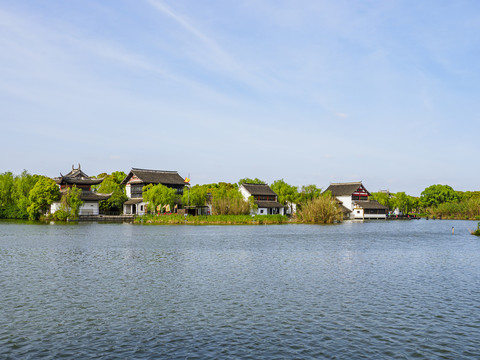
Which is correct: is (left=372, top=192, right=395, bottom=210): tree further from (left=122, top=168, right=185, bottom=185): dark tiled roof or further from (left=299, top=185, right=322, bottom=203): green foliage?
(left=122, top=168, right=185, bottom=185): dark tiled roof

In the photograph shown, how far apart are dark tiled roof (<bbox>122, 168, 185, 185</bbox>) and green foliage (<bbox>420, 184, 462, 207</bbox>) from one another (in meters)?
85.3

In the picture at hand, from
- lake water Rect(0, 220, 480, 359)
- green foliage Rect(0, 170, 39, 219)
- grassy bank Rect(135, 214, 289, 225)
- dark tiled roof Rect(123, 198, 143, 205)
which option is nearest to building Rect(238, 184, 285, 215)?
grassy bank Rect(135, 214, 289, 225)

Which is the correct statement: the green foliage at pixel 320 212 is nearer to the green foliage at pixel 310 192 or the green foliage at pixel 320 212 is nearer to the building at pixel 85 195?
the green foliage at pixel 310 192

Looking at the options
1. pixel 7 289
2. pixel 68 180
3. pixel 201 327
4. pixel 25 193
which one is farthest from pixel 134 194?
pixel 201 327

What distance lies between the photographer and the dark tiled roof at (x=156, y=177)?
324 feet

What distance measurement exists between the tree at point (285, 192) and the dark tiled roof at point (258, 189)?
7.68 feet

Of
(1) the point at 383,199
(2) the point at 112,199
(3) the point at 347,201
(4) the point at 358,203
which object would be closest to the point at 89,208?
(2) the point at 112,199

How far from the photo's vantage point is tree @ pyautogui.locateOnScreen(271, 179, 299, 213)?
104375 millimetres

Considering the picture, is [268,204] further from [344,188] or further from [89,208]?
[89,208]

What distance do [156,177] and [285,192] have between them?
33.1 metres

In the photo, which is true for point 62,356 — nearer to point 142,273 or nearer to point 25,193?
point 142,273

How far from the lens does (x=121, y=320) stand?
1439cm

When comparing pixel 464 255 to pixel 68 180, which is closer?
pixel 464 255

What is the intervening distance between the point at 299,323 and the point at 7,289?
13456 millimetres
